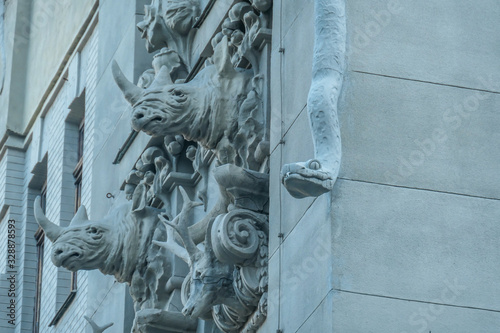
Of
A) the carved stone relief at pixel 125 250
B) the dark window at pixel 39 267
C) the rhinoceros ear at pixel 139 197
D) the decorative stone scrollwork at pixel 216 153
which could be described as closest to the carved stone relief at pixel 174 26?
the decorative stone scrollwork at pixel 216 153

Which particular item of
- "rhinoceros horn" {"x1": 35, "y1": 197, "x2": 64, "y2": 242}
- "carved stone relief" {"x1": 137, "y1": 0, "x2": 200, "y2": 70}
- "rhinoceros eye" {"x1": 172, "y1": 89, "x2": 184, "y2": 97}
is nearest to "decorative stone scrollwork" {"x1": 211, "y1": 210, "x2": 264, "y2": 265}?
"rhinoceros eye" {"x1": 172, "y1": 89, "x2": 184, "y2": 97}

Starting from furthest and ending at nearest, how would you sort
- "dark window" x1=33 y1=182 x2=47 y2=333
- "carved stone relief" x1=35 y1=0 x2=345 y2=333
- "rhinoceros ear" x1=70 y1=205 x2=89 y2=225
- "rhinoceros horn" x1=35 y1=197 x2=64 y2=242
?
"dark window" x1=33 y1=182 x2=47 y2=333 → "rhinoceros ear" x1=70 y1=205 x2=89 y2=225 → "rhinoceros horn" x1=35 y1=197 x2=64 y2=242 → "carved stone relief" x1=35 y1=0 x2=345 y2=333

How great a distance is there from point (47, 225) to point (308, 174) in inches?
280

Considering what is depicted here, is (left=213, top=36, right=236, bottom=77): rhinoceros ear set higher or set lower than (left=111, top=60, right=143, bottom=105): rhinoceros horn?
higher

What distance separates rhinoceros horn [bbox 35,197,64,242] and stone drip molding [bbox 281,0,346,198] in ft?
19.7

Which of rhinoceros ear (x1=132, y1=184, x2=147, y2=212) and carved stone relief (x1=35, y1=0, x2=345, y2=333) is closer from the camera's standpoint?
carved stone relief (x1=35, y1=0, x2=345, y2=333)

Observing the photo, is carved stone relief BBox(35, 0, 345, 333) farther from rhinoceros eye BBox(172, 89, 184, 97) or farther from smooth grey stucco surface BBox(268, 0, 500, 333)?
smooth grey stucco surface BBox(268, 0, 500, 333)

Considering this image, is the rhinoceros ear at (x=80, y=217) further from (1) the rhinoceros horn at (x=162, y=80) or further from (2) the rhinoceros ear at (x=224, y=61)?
(2) the rhinoceros ear at (x=224, y=61)

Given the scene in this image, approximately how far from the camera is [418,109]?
16.6 meters

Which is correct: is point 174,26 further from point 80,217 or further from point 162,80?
point 80,217

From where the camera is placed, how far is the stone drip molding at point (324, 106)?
1531 centimetres

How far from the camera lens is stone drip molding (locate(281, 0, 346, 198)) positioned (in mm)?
15312

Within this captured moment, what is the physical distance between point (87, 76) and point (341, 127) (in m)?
14.5

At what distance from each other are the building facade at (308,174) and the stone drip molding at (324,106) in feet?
0.06
